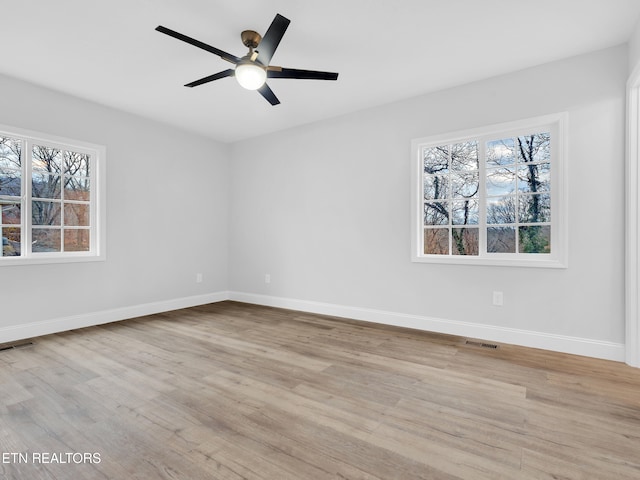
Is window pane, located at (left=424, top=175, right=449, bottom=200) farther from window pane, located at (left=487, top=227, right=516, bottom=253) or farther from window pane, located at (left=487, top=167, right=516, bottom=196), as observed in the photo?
window pane, located at (left=487, top=227, right=516, bottom=253)

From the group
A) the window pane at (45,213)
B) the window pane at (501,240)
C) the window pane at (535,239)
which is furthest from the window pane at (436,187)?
the window pane at (45,213)

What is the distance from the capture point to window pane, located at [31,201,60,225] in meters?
3.57

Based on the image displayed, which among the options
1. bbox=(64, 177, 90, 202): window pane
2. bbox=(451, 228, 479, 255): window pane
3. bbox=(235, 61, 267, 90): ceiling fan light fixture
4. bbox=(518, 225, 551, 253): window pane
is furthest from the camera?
bbox=(64, 177, 90, 202): window pane

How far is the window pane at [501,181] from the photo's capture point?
11.0 ft

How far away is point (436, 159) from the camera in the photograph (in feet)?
12.4

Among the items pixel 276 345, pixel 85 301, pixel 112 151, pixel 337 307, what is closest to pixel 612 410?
pixel 276 345

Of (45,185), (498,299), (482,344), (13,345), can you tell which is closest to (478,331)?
(482,344)

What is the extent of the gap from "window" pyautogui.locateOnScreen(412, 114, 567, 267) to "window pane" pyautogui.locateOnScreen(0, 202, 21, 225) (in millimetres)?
4276

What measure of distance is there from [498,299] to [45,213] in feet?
16.2

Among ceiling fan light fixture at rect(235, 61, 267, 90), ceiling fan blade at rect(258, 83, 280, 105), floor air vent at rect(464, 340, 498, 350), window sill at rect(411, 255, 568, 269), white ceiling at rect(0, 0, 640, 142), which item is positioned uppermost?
white ceiling at rect(0, 0, 640, 142)

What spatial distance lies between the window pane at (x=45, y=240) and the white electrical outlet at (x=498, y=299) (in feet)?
15.7

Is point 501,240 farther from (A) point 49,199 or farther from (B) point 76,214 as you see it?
(A) point 49,199

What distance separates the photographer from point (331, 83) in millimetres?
3465

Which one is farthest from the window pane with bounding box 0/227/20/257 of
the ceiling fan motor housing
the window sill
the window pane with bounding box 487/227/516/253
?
the window pane with bounding box 487/227/516/253
